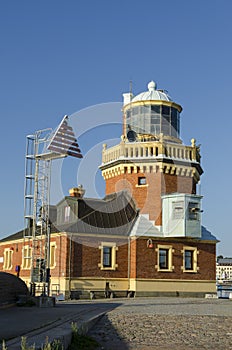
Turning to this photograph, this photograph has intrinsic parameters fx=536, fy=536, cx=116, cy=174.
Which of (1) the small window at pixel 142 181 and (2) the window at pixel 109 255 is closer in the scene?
(2) the window at pixel 109 255

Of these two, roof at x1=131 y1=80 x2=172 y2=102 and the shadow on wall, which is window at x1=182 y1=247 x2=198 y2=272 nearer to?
roof at x1=131 y1=80 x2=172 y2=102

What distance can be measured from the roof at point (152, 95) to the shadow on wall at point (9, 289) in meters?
17.9

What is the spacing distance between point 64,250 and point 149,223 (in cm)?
599

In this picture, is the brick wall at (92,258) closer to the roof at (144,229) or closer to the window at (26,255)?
the roof at (144,229)

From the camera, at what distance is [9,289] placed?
21219 mm

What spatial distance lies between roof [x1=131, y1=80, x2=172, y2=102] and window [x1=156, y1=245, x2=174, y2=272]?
10.1 metres

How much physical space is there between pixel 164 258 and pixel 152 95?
1117cm

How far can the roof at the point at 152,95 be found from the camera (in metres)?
36.4

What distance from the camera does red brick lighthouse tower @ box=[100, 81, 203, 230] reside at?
34.5m

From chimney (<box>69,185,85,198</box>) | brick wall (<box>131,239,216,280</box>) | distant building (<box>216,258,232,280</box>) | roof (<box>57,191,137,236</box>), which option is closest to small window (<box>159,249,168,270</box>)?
brick wall (<box>131,239,216,280</box>)

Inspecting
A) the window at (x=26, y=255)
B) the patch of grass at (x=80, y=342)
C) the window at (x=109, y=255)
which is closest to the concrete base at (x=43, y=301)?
the window at (x=109, y=255)

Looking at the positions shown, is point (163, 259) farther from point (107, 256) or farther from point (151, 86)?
point (151, 86)

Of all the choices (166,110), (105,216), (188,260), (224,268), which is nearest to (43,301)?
(105,216)

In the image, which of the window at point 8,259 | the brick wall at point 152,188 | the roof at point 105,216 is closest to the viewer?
the roof at point 105,216
